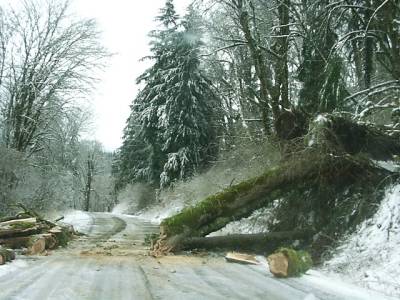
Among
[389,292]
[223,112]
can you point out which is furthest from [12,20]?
[389,292]

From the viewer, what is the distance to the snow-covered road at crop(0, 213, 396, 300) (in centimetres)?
630

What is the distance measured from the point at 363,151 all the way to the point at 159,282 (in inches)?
201

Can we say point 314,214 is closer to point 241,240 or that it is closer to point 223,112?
point 241,240

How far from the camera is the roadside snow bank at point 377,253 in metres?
6.76

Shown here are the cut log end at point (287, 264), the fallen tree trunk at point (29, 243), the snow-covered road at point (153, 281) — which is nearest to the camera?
the snow-covered road at point (153, 281)

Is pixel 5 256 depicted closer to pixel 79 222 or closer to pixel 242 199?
pixel 242 199

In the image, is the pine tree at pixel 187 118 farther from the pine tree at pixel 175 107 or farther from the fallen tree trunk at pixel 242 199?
the fallen tree trunk at pixel 242 199

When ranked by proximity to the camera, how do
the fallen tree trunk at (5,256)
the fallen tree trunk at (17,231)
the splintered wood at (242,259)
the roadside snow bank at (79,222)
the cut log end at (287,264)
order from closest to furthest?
the cut log end at (287,264) → the fallen tree trunk at (5,256) → the splintered wood at (242,259) → the fallen tree trunk at (17,231) → the roadside snow bank at (79,222)

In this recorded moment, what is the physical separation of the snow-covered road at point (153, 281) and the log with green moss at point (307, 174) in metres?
0.96

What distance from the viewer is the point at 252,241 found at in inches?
410

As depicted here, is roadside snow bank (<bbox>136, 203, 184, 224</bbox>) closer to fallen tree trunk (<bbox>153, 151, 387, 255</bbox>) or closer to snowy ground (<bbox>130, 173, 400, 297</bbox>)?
fallen tree trunk (<bbox>153, 151, 387, 255</bbox>)

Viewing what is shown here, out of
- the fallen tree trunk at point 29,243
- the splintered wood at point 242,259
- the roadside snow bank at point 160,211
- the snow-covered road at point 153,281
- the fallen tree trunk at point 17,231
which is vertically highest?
the roadside snow bank at point 160,211

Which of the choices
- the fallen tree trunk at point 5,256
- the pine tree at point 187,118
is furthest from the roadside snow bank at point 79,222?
the fallen tree trunk at point 5,256

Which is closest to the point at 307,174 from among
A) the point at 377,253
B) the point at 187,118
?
the point at 377,253
